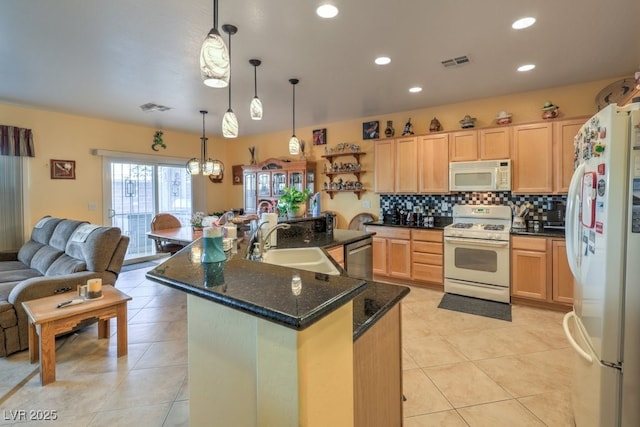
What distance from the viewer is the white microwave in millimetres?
3637

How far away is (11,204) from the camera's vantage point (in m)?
4.18

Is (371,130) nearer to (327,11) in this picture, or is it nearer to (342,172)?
(342,172)

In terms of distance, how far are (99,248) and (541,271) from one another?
14.9 ft

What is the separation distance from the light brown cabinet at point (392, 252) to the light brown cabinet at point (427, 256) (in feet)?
0.27

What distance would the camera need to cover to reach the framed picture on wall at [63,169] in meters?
4.54

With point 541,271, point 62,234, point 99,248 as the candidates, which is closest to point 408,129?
point 541,271

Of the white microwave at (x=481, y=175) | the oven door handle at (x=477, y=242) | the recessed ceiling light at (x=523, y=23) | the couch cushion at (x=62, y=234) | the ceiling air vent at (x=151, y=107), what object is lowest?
the oven door handle at (x=477, y=242)

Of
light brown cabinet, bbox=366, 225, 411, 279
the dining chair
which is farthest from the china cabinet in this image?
light brown cabinet, bbox=366, 225, 411, 279

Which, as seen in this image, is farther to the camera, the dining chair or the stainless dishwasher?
the dining chair

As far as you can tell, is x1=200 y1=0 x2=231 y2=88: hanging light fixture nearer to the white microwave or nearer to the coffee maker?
the white microwave

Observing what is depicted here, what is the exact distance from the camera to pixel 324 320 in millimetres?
809

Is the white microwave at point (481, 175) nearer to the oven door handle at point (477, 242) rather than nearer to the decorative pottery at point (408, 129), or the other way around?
the oven door handle at point (477, 242)

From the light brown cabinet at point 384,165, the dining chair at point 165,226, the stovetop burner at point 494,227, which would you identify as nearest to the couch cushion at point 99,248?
the dining chair at point 165,226

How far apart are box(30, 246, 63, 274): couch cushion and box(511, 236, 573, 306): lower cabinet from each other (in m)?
5.09
